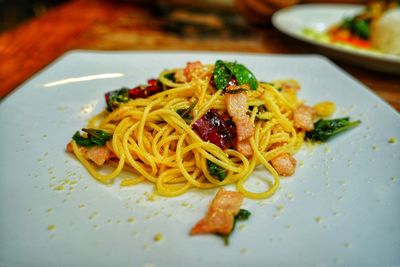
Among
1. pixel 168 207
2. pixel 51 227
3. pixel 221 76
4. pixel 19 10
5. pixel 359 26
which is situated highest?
pixel 221 76

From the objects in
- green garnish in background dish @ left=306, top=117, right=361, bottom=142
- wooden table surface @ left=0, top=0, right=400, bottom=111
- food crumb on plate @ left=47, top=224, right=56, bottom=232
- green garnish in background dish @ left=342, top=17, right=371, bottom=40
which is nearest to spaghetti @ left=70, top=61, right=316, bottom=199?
green garnish in background dish @ left=306, top=117, right=361, bottom=142

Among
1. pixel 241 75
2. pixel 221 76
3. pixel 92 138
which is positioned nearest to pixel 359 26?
pixel 241 75

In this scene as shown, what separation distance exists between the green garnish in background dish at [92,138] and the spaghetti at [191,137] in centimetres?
4

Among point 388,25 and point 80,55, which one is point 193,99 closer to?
point 80,55

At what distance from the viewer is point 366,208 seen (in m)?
2.12

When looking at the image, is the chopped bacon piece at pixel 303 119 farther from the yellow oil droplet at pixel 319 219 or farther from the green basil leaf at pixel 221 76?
Answer: the yellow oil droplet at pixel 319 219

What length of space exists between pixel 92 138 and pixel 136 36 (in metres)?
3.13

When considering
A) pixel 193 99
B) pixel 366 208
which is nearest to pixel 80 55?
pixel 193 99

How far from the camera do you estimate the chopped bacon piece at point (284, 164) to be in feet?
8.30

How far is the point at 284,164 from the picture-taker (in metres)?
2.56

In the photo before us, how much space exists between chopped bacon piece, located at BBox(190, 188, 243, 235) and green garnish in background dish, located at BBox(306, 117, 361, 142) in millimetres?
1036

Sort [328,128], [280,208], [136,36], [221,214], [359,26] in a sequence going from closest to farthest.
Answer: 1. [221,214]
2. [280,208]
3. [328,128]
4. [136,36]
5. [359,26]

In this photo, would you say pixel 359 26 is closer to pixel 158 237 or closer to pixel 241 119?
pixel 241 119

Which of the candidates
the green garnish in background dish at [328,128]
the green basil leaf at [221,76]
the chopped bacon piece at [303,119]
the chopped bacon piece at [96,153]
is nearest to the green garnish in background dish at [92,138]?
the chopped bacon piece at [96,153]
